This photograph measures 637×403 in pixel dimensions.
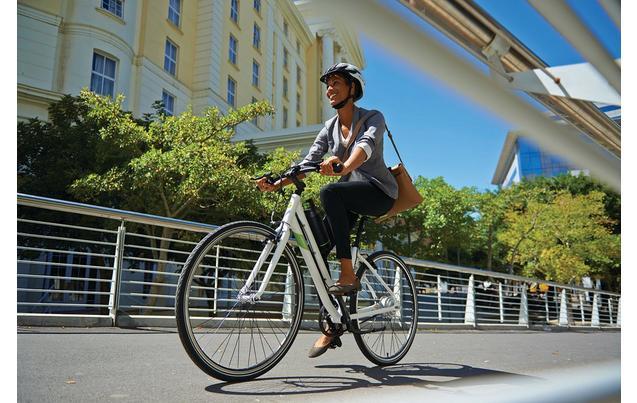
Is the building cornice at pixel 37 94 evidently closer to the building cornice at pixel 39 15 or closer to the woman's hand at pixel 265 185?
the building cornice at pixel 39 15

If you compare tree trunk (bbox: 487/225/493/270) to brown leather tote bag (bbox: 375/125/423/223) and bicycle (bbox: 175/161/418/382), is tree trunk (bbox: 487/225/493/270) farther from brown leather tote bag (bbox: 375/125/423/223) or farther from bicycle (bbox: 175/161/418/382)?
bicycle (bbox: 175/161/418/382)

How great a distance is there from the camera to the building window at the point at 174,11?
1.46m

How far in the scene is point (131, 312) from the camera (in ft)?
9.68

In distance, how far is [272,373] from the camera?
1955mm

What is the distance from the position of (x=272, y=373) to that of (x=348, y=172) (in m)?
0.86

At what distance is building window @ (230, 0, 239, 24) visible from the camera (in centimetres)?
146

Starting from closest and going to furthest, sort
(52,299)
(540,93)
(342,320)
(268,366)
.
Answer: (52,299) < (540,93) < (268,366) < (342,320)

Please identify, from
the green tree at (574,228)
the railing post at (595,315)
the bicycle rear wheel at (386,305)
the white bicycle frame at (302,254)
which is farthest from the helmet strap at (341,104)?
the railing post at (595,315)

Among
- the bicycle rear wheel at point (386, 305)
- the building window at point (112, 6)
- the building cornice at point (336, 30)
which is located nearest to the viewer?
the building cornice at point (336, 30)

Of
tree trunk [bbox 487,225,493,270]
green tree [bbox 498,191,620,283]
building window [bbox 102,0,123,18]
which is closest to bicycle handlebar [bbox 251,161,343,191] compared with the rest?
building window [bbox 102,0,123,18]

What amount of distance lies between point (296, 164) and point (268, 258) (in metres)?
0.40

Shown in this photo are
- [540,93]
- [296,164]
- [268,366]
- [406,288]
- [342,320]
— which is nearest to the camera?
[540,93]

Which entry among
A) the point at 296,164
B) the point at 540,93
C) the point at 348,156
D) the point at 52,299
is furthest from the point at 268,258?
the point at 540,93
